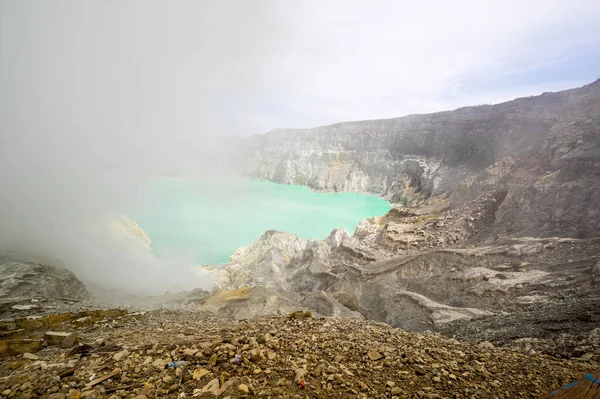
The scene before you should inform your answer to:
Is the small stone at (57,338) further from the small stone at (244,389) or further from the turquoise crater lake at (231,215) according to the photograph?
the turquoise crater lake at (231,215)

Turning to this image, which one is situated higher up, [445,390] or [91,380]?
[91,380]

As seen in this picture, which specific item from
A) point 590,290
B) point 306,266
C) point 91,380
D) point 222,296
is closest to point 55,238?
point 222,296

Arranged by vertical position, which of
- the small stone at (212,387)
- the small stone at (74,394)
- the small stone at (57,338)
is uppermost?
the small stone at (74,394)

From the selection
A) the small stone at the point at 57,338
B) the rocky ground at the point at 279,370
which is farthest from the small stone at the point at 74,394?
the small stone at the point at 57,338

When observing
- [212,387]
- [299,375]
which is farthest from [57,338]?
[299,375]

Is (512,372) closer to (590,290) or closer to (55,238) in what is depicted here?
(590,290)

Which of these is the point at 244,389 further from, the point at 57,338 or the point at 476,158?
the point at 476,158
